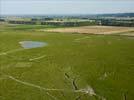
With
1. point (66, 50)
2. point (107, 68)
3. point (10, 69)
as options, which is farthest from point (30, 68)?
point (66, 50)

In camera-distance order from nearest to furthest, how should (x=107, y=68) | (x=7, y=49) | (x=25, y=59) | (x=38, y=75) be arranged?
1. (x=38, y=75)
2. (x=107, y=68)
3. (x=25, y=59)
4. (x=7, y=49)

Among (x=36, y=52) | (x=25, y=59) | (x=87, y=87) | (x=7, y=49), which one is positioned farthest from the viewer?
(x=7, y=49)

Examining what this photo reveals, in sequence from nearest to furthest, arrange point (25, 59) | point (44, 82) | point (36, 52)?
1. point (44, 82)
2. point (25, 59)
3. point (36, 52)

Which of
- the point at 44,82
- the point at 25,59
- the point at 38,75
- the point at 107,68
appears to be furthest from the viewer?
the point at 25,59

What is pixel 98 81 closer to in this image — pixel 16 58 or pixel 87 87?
pixel 87 87

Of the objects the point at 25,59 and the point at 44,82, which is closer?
the point at 44,82

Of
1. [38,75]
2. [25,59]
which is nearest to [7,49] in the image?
[25,59]

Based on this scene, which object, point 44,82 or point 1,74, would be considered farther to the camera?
point 1,74

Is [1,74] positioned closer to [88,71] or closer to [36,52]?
[88,71]
